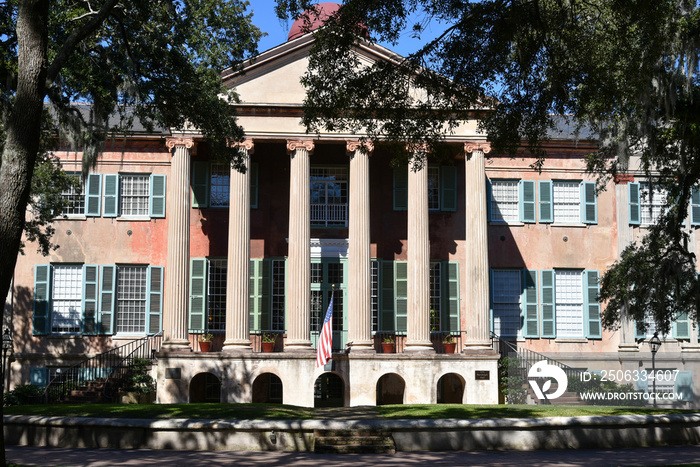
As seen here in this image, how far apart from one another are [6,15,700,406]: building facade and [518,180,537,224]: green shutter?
0.05 meters

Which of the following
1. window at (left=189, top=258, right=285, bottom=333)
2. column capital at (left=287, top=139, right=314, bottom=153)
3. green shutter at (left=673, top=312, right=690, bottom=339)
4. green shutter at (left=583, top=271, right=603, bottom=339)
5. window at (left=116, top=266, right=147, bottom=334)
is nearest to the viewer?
column capital at (left=287, top=139, right=314, bottom=153)

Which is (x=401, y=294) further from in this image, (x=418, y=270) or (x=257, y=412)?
(x=257, y=412)

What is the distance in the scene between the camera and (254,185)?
27.8 m

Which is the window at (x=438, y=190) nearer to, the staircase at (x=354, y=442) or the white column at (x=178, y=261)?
the white column at (x=178, y=261)

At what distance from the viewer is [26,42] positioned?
10.7 m

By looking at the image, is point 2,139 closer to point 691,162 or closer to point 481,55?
point 481,55

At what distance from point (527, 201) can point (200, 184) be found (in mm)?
10976

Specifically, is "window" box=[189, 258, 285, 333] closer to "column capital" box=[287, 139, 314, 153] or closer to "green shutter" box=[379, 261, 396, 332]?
"green shutter" box=[379, 261, 396, 332]

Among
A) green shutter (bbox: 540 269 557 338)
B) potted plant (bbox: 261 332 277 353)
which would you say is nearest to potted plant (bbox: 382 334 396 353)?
potted plant (bbox: 261 332 277 353)

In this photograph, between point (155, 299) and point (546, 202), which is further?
point (546, 202)

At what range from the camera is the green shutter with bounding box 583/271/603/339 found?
2872 cm

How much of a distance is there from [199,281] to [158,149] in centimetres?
471

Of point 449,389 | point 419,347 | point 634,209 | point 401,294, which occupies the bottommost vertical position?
point 449,389

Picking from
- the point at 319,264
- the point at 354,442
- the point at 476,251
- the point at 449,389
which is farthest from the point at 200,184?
the point at 354,442
